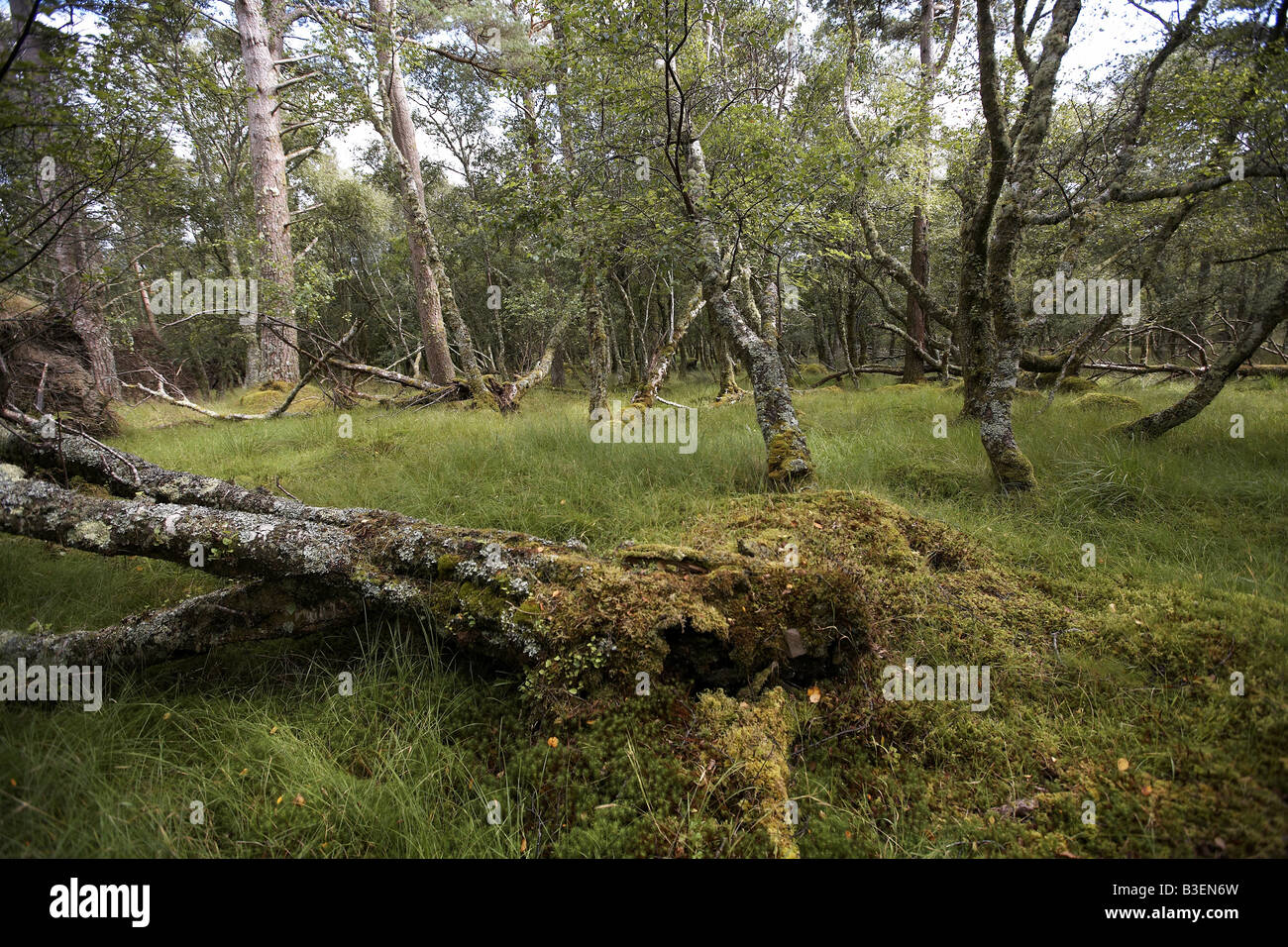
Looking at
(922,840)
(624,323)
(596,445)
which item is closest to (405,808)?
(922,840)

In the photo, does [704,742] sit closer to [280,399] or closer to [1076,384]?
[280,399]

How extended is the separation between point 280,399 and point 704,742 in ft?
40.0

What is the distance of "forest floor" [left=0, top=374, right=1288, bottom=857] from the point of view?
1.67 meters

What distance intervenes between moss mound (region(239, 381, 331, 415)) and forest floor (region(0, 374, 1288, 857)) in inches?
277

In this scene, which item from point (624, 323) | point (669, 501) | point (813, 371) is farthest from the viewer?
point (624, 323)

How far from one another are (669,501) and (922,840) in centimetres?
308

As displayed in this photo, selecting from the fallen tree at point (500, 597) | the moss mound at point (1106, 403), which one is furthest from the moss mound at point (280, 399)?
the moss mound at point (1106, 403)

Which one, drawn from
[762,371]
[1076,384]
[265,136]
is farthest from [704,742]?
[265,136]

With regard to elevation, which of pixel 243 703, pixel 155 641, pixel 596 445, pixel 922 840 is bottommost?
pixel 922 840

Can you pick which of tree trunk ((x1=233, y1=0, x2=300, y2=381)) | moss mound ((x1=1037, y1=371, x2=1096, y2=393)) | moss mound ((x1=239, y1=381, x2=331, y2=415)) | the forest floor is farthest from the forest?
tree trunk ((x1=233, y1=0, x2=300, y2=381))

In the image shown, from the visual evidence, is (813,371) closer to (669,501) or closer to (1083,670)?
(669,501)

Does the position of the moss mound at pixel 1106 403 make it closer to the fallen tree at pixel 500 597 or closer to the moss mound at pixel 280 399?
the fallen tree at pixel 500 597

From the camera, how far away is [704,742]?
6.43ft

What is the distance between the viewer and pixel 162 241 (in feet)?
20.9
